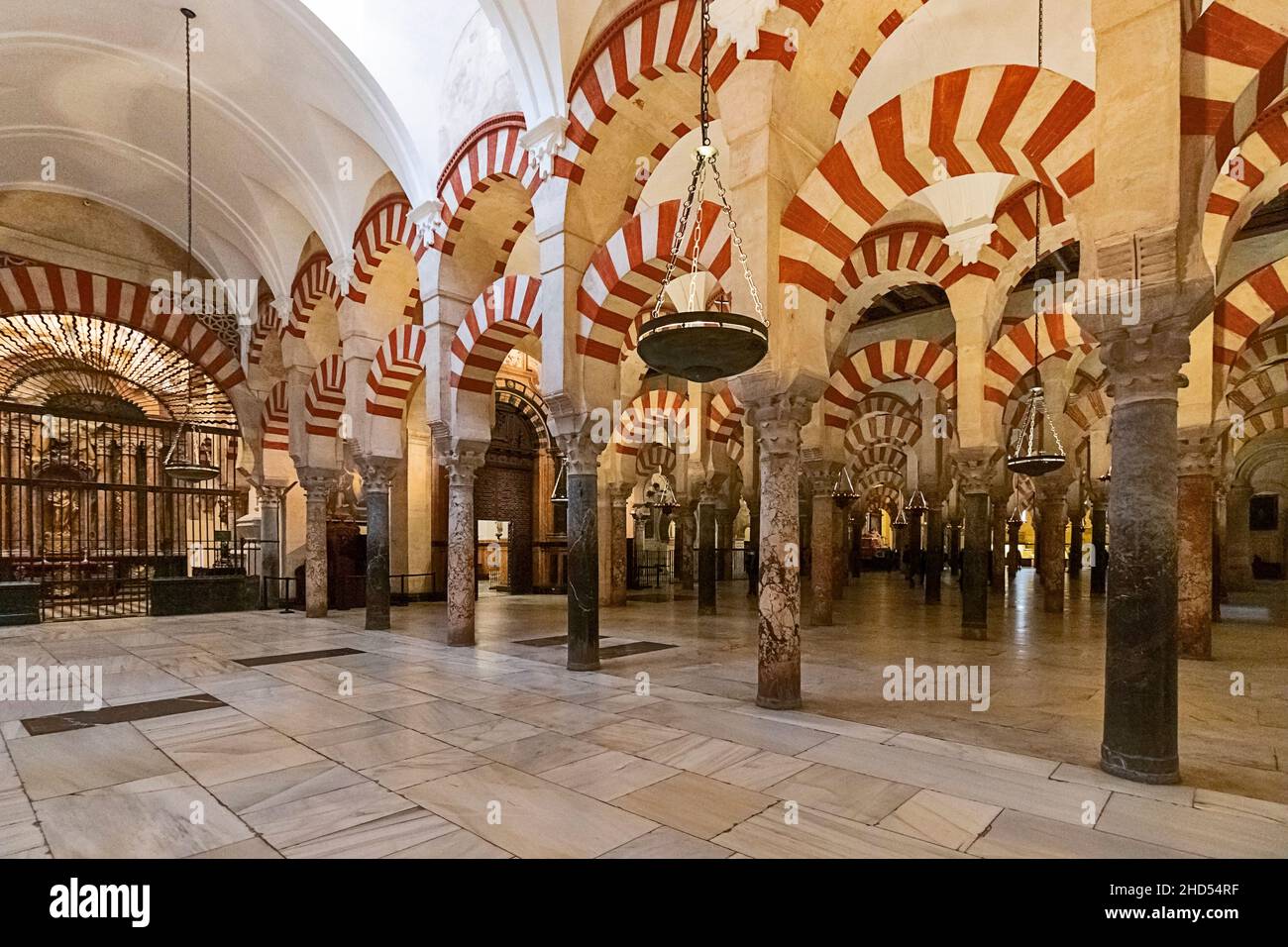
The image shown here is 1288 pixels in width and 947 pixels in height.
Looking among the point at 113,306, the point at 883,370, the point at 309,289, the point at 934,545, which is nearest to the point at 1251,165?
the point at 883,370

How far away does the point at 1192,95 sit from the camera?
2.72 metres

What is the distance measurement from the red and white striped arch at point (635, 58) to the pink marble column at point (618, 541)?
600 centimetres

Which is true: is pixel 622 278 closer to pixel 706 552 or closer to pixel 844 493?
pixel 706 552

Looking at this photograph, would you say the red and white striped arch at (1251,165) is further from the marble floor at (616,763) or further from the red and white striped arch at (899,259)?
the marble floor at (616,763)

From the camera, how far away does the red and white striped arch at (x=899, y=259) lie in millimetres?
7113

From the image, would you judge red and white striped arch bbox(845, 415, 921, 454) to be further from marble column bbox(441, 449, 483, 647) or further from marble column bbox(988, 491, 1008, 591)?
marble column bbox(441, 449, 483, 647)

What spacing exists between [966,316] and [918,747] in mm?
4911

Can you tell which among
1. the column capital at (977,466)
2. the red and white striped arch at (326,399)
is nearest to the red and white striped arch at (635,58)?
the column capital at (977,466)

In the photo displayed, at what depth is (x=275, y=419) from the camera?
10.4 m

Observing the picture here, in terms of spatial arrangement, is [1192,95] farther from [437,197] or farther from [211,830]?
[437,197]

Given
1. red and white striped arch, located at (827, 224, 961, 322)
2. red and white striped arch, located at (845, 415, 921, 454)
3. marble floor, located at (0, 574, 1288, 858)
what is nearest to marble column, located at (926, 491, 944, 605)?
red and white striped arch, located at (827, 224, 961, 322)

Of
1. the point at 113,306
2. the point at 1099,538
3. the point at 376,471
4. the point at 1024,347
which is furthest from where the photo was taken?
the point at 1099,538

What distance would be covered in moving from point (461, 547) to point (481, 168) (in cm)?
346

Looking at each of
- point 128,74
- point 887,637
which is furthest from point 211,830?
point 128,74
